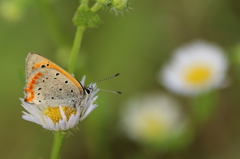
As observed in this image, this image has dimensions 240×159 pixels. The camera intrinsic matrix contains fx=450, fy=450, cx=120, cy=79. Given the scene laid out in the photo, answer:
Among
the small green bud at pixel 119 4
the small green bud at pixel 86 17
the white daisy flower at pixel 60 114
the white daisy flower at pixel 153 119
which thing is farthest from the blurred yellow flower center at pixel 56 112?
the white daisy flower at pixel 153 119

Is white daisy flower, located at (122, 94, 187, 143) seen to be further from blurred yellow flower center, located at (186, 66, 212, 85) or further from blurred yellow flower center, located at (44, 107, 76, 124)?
blurred yellow flower center, located at (44, 107, 76, 124)

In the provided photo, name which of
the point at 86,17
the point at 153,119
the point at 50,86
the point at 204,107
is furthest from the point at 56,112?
the point at 153,119

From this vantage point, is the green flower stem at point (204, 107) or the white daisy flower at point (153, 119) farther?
the white daisy flower at point (153, 119)

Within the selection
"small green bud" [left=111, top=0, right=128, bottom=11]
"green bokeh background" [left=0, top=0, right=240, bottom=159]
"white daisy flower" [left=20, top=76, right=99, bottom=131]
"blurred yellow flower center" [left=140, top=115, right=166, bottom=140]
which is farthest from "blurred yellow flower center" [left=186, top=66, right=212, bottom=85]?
"small green bud" [left=111, top=0, right=128, bottom=11]

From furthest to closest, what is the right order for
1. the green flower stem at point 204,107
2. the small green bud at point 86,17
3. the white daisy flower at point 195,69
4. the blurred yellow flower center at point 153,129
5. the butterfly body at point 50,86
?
1. the white daisy flower at point 195,69
2. the blurred yellow flower center at point 153,129
3. the green flower stem at point 204,107
4. the butterfly body at point 50,86
5. the small green bud at point 86,17

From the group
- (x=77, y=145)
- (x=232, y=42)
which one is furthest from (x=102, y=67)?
(x=232, y=42)

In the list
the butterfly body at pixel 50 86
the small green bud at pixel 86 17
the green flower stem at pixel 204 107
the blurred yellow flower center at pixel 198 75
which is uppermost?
the blurred yellow flower center at pixel 198 75

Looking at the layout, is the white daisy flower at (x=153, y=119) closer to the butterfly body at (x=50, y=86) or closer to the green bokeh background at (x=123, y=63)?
the green bokeh background at (x=123, y=63)

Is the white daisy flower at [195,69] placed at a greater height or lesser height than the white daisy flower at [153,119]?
greater
